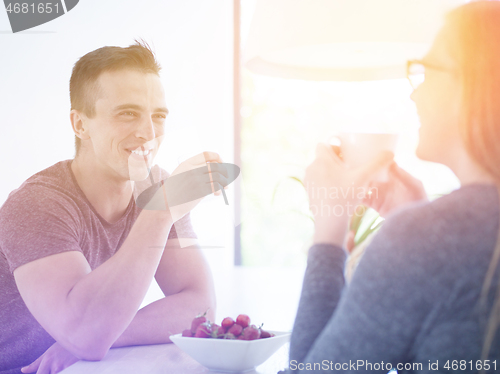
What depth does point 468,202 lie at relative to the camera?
47 cm

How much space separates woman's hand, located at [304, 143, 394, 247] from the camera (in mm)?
614

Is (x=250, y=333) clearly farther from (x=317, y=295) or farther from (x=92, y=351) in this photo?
(x=92, y=351)

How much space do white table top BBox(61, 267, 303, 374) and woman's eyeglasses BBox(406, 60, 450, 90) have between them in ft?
1.79

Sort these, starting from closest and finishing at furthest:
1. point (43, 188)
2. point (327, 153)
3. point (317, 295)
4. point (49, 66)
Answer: point (317, 295)
point (327, 153)
point (43, 188)
point (49, 66)

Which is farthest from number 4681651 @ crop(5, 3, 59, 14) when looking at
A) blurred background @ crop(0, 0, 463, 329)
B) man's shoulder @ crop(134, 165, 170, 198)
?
man's shoulder @ crop(134, 165, 170, 198)

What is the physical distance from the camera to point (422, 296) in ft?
1.47

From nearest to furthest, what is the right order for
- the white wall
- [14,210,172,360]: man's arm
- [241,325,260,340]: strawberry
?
[241,325,260,340]: strawberry, [14,210,172,360]: man's arm, the white wall

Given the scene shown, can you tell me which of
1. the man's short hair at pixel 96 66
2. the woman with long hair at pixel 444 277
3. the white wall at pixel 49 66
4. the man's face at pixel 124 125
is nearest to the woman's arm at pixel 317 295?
the woman with long hair at pixel 444 277

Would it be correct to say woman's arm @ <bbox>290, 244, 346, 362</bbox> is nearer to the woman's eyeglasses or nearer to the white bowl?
the white bowl

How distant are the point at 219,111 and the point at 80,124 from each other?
4.65 ft

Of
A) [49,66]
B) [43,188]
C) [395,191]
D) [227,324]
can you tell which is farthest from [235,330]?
[49,66]

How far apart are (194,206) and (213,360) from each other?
43 centimetres

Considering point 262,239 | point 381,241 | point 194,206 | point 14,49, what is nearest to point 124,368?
point 194,206

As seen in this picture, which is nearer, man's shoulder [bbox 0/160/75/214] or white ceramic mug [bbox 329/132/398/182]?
white ceramic mug [bbox 329/132/398/182]
